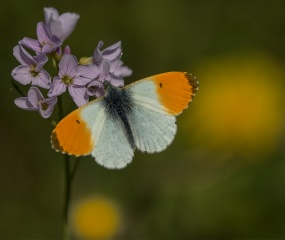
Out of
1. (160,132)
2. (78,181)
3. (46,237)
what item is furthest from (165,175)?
(160,132)

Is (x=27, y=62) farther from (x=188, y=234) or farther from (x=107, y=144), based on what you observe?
(x=188, y=234)

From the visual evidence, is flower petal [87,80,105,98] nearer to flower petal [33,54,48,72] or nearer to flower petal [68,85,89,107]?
flower petal [68,85,89,107]

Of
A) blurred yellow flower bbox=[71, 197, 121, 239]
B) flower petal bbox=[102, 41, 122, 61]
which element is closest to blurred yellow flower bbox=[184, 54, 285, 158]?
blurred yellow flower bbox=[71, 197, 121, 239]


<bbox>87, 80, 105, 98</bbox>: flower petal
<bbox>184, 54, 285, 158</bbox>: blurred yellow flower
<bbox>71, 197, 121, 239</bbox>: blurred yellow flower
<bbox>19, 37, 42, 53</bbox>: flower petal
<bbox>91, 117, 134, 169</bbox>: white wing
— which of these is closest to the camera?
<bbox>91, 117, 134, 169</bbox>: white wing

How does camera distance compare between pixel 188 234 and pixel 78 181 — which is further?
pixel 78 181

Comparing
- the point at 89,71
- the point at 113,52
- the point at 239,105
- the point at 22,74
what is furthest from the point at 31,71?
the point at 239,105

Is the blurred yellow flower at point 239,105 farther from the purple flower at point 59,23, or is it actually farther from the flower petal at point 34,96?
the flower petal at point 34,96
